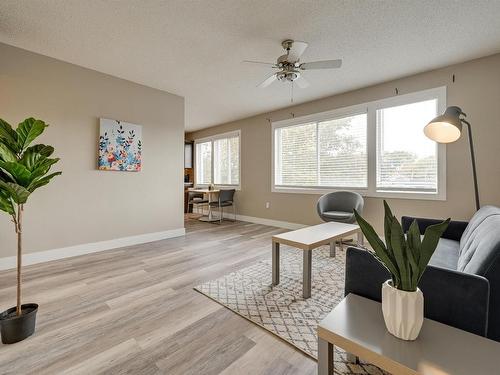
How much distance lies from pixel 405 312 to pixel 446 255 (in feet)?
4.56

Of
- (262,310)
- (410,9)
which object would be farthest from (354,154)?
(262,310)

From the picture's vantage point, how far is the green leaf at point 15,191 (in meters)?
1.46

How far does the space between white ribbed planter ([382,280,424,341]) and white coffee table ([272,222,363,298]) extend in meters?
1.19

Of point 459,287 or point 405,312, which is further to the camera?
point 459,287

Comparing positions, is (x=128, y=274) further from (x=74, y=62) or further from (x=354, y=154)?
(x=354, y=154)

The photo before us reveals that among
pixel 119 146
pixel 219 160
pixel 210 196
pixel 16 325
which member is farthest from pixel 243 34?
pixel 219 160

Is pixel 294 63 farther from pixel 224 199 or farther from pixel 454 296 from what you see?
pixel 224 199

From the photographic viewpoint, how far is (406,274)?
35.9 inches

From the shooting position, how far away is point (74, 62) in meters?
3.23

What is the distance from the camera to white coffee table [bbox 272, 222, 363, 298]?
2.17m

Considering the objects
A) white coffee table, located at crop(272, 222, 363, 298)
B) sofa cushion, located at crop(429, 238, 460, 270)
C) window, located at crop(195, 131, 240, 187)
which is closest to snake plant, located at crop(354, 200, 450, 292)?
sofa cushion, located at crop(429, 238, 460, 270)

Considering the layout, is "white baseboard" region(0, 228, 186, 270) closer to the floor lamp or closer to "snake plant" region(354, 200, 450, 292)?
"snake plant" region(354, 200, 450, 292)

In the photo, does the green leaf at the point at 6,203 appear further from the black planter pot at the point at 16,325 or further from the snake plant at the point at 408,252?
the snake plant at the point at 408,252

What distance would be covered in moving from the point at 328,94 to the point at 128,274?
4.18m
